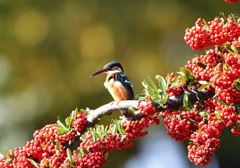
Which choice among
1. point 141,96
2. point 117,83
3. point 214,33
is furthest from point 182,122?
point 117,83

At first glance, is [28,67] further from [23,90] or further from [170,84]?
[170,84]

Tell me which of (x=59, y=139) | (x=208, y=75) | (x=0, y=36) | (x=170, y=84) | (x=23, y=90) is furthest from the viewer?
(x=0, y=36)

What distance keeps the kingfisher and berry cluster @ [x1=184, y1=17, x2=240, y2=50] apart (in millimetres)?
1501

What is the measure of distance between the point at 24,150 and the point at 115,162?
636 cm

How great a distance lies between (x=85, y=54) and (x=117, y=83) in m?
5.25

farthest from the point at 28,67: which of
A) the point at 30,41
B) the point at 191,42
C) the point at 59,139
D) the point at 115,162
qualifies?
the point at 191,42

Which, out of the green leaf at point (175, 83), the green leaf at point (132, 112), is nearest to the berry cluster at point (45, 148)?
the green leaf at point (132, 112)

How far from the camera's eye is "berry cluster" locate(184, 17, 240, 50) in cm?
239

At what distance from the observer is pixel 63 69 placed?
929 cm

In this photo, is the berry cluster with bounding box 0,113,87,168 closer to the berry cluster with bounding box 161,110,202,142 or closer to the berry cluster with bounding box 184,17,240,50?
the berry cluster with bounding box 161,110,202,142

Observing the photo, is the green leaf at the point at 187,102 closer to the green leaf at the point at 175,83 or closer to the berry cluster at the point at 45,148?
the green leaf at the point at 175,83

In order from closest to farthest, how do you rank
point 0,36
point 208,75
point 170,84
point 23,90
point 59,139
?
point 208,75
point 170,84
point 59,139
point 23,90
point 0,36

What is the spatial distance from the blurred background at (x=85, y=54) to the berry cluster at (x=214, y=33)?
5823mm

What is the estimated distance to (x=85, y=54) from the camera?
9.12 meters
